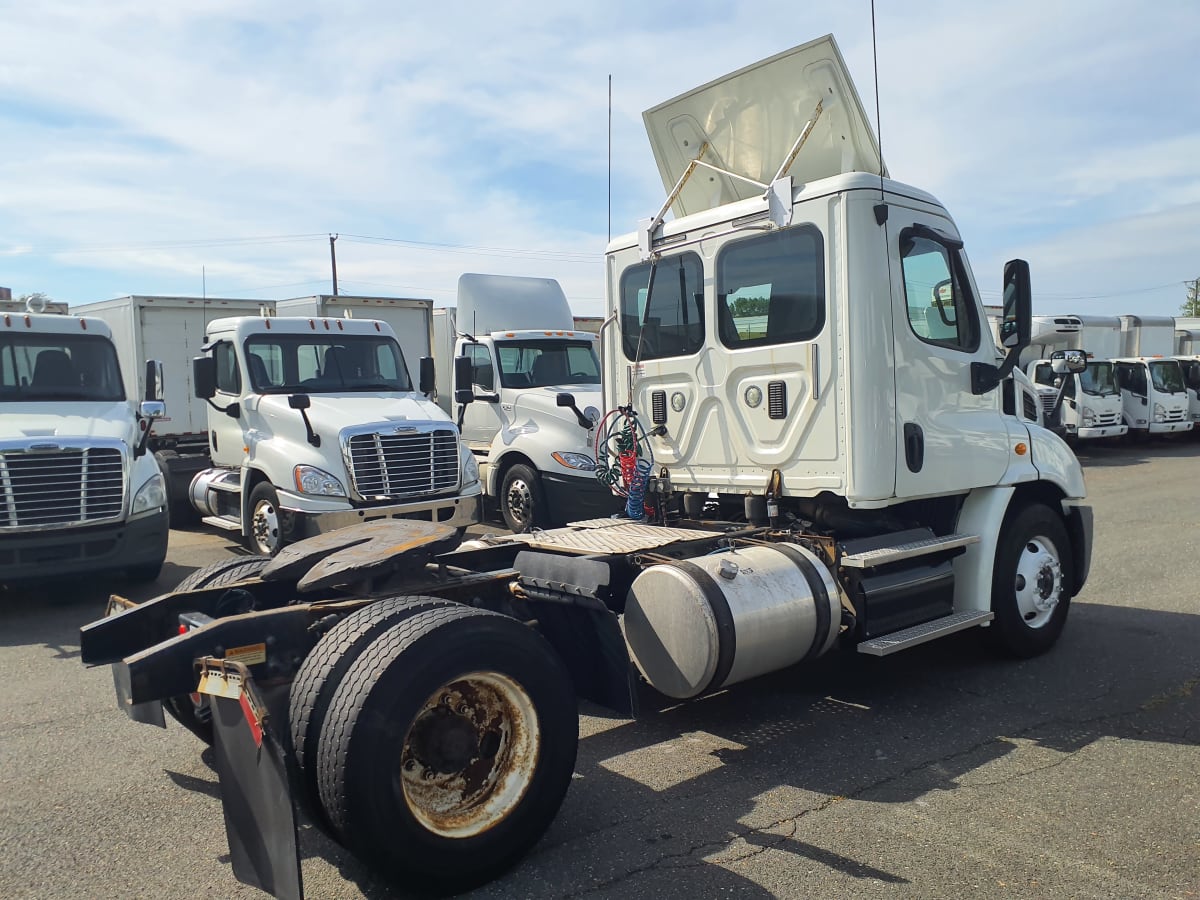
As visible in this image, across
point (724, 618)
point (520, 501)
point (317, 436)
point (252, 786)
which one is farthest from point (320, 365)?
point (252, 786)

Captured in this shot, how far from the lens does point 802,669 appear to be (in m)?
6.01

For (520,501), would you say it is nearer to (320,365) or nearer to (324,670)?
(320,365)

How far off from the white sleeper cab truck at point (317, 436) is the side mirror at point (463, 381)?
0.55 meters

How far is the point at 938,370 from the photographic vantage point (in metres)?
5.57

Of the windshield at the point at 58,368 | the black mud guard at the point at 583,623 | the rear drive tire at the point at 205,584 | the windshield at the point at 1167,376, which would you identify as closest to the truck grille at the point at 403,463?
the windshield at the point at 58,368

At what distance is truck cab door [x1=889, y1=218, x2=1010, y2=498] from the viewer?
534 centimetres

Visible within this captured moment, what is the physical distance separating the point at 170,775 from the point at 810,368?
3875mm

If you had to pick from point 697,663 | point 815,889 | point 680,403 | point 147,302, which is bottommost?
point 815,889

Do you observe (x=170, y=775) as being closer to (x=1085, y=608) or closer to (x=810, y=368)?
(x=810, y=368)

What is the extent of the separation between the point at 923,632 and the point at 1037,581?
1305mm

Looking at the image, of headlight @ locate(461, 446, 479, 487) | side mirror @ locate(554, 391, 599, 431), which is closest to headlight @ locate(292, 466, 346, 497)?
headlight @ locate(461, 446, 479, 487)

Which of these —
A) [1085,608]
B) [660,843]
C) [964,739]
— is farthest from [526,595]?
[1085,608]

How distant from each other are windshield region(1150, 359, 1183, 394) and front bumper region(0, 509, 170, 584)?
22018 millimetres

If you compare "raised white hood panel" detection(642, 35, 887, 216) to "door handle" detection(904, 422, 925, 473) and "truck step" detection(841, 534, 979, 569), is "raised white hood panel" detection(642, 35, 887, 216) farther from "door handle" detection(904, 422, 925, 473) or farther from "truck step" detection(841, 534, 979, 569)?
"truck step" detection(841, 534, 979, 569)
